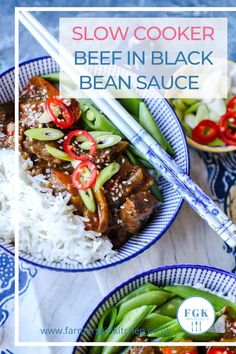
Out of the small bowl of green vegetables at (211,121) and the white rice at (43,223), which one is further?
the small bowl of green vegetables at (211,121)

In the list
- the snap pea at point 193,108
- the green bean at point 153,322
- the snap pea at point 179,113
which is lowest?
the green bean at point 153,322

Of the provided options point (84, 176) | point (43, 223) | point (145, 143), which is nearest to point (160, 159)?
point (145, 143)

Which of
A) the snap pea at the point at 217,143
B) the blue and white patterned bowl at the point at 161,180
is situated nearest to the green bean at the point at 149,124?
the blue and white patterned bowl at the point at 161,180

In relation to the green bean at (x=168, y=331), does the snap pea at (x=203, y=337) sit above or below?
below

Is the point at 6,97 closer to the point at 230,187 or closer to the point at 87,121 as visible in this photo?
the point at 87,121

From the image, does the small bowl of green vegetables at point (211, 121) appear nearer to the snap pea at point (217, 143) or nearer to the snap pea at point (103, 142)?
the snap pea at point (217, 143)

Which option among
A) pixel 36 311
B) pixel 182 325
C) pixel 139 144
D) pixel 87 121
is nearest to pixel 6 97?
pixel 87 121

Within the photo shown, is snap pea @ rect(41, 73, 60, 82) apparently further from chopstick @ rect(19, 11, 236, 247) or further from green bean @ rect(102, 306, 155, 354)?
green bean @ rect(102, 306, 155, 354)
